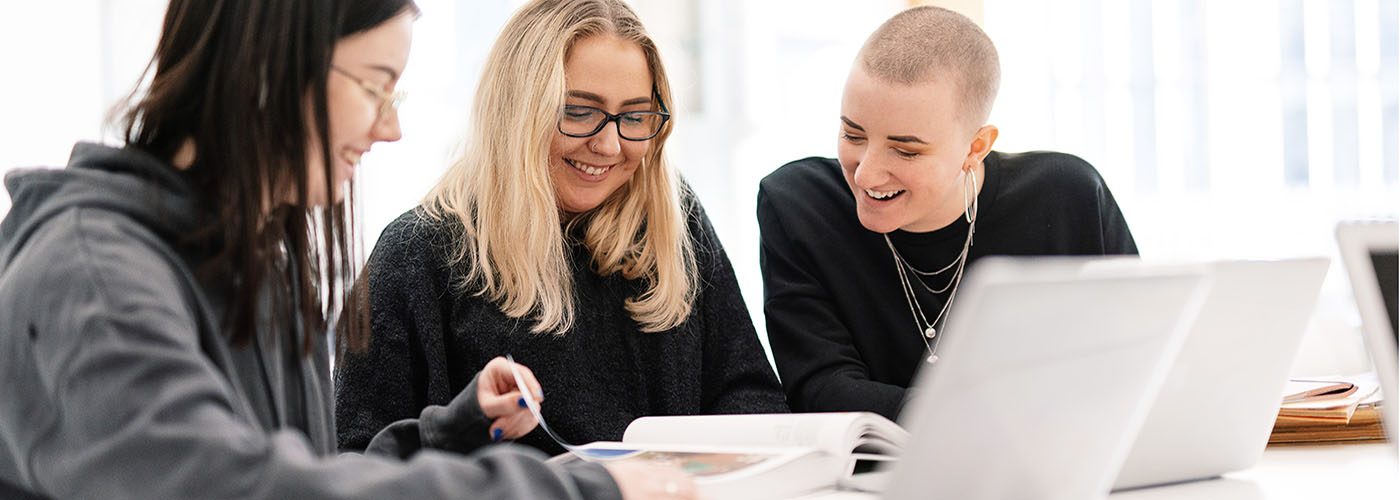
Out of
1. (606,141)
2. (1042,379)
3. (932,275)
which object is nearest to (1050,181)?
(932,275)

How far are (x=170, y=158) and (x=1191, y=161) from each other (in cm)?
345

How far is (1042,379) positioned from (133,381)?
1.98 feet

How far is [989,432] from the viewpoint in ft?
2.63

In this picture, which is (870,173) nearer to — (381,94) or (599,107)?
(599,107)

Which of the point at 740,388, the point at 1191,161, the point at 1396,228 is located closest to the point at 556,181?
the point at 740,388

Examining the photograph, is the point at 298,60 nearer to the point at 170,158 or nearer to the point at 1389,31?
the point at 170,158

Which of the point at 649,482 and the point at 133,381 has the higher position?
the point at 133,381

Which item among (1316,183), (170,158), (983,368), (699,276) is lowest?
(1316,183)

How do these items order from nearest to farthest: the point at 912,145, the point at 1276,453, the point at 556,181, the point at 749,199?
the point at 1276,453
the point at 912,145
the point at 556,181
the point at 749,199

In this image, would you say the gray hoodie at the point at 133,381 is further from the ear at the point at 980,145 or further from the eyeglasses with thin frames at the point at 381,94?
the ear at the point at 980,145

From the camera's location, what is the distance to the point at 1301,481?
1224 mm

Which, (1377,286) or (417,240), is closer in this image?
(1377,286)

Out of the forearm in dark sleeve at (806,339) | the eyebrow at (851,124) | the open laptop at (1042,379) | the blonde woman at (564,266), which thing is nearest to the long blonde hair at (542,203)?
the blonde woman at (564,266)

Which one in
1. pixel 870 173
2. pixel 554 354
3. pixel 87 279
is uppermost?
pixel 87 279
